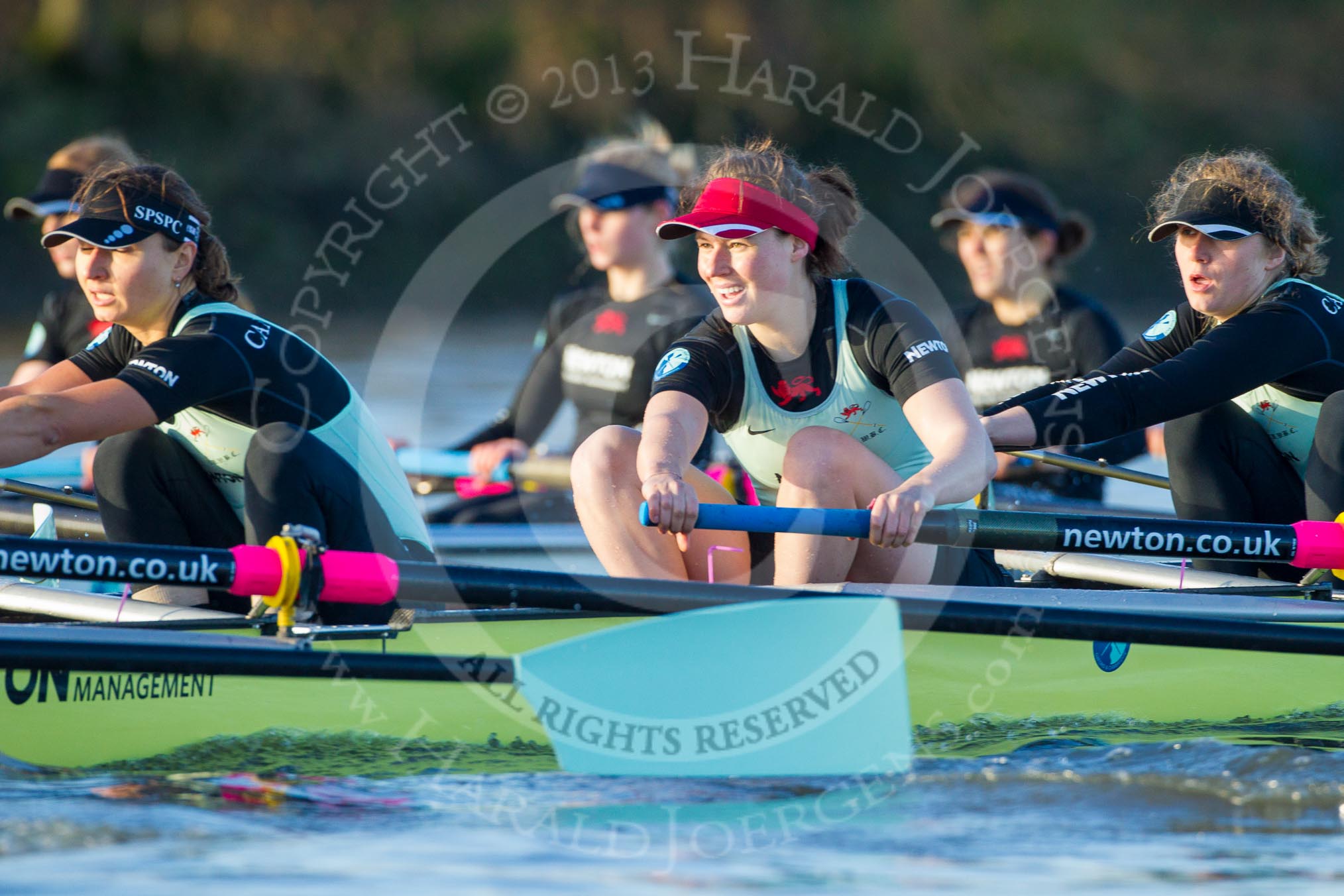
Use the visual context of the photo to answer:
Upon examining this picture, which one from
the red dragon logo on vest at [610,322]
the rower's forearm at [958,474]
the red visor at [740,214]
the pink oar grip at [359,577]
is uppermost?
the red dragon logo on vest at [610,322]

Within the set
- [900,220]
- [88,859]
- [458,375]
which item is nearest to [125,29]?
[458,375]

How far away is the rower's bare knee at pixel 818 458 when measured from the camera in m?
3.53

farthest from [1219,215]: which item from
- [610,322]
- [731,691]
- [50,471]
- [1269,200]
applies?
[50,471]

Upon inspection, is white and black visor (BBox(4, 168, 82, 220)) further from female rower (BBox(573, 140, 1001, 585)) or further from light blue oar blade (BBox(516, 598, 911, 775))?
light blue oar blade (BBox(516, 598, 911, 775))

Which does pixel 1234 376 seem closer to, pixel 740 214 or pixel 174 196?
pixel 740 214

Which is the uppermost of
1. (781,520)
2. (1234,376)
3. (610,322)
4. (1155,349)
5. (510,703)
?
(610,322)

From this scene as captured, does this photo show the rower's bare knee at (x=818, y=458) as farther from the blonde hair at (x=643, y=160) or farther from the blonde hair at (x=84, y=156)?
the blonde hair at (x=84, y=156)

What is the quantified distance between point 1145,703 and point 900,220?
44.9 ft

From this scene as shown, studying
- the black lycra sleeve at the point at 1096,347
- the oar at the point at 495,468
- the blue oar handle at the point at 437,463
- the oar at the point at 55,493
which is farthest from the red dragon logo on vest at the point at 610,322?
the oar at the point at 55,493

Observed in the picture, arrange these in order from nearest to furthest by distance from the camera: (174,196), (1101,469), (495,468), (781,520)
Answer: (781,520) → (174,196) → (1101,469) → (495,468)

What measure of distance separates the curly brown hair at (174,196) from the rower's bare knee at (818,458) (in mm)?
1409

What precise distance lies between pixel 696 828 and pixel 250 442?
1348 millimetres

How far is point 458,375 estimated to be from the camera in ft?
42.9

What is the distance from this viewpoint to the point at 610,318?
21.4ft
